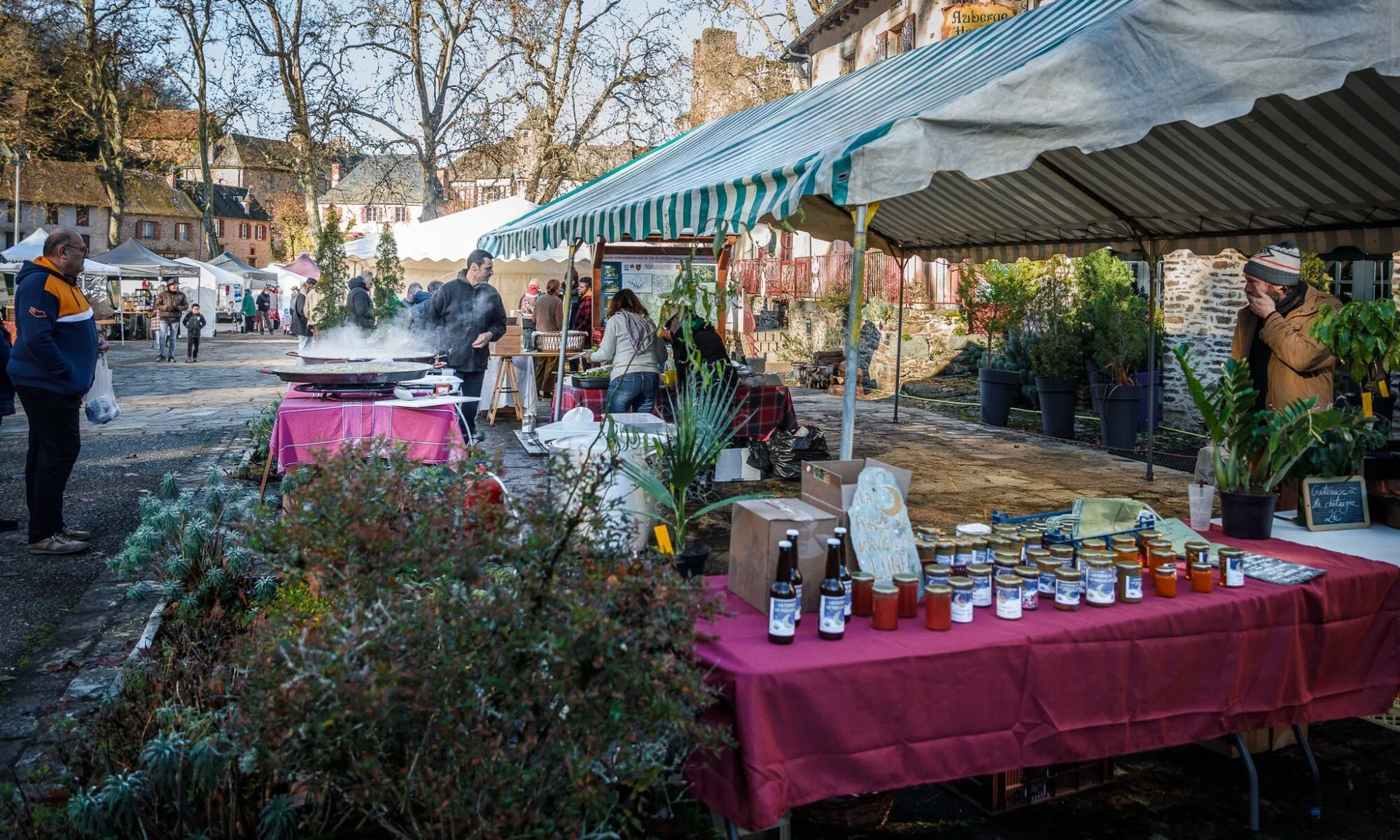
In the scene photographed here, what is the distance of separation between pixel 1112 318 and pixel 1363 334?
7892 mm

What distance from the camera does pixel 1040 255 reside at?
32.0ft

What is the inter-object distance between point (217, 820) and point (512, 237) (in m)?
8.41

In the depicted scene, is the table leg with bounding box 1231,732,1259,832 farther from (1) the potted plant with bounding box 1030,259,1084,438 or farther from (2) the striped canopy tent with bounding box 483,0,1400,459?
(1) the potted plant with bounding box 1030,259,1084,438

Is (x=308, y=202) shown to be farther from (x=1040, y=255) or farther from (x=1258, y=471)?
(x=1258, y=471)

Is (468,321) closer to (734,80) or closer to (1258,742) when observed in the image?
(1258,742)

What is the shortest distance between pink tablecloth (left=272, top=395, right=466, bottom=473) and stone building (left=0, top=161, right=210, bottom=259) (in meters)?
40.7

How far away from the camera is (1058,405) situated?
38.2 feet

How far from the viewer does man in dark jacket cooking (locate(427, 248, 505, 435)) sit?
9406 millimetres

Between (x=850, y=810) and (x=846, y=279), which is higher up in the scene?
(x=846, y=279)

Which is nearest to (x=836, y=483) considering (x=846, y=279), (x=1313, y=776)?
(x=1313, y=776)

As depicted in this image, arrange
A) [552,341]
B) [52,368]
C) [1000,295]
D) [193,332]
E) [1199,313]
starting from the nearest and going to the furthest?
[52,368] < [552,341] < [1199,313] < [1000,295] < [193,332]

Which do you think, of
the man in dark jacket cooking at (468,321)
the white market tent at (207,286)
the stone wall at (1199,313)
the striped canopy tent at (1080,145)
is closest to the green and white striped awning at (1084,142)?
the striped canopy tent at (1080,145)

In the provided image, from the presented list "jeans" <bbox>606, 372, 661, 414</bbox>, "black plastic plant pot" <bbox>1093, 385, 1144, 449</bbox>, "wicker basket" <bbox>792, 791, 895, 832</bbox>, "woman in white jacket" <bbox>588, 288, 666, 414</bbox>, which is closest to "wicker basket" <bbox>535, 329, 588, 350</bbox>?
"woman in white jacket" <bbox>588, 288, 666, 414</bbox>

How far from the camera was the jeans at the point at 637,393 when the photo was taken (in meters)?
8.37
